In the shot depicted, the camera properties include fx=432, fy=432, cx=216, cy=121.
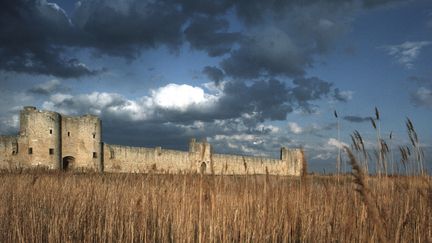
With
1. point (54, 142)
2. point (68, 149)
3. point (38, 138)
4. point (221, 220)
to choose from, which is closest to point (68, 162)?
point (68, 149)

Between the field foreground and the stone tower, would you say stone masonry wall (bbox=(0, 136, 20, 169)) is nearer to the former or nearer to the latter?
the stone tower

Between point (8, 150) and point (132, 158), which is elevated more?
point (8, 150)

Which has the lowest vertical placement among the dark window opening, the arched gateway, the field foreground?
the arched gateway

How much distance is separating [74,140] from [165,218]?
18.4 m

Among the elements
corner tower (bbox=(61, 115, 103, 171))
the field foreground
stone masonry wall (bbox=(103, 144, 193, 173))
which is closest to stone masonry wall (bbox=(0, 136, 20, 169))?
corner tower (bbox=(61, 115, 103, 171))

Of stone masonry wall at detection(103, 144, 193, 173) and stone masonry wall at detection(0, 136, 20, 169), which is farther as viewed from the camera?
stone masonry wall at detection(103, 144, 193, 173)

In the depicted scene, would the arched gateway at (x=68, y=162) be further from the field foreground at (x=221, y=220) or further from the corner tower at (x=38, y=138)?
the field foreground at (x=221, y=220)

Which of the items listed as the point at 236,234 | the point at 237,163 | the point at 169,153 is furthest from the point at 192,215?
the point at 237,163

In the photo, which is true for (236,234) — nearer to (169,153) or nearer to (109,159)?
(109,159)

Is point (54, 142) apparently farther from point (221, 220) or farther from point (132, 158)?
point (221, 220)

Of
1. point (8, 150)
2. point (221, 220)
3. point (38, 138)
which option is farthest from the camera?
point (38, 138)

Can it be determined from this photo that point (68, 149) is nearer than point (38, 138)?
No

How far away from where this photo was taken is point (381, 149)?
3.69 meters

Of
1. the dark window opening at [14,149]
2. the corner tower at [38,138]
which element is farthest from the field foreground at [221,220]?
the corner tower at [38,138]
